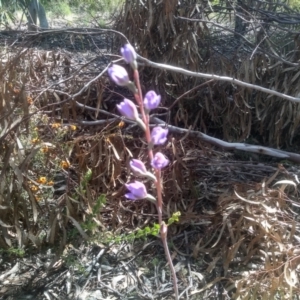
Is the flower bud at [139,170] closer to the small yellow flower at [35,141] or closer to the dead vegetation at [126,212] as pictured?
the dead vegetation at [126,212]

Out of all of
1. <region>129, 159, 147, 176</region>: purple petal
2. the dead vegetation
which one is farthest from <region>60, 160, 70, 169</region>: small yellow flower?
<region>129, 159, 147, 176</region>: purple petal

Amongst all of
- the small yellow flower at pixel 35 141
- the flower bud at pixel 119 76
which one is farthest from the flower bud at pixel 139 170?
the small yellow flower at pixel 35 141

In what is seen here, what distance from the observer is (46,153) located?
3051mm

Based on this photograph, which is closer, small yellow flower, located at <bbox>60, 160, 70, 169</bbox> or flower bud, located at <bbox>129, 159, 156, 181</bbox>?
flower bud, located at <bbox>129, 159, 156, 181</bbox>

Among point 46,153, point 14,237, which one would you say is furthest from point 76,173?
point 14,237

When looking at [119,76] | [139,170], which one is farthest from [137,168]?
[119,76]

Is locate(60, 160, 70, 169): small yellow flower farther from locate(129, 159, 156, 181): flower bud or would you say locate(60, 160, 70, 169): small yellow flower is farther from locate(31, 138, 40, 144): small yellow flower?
locate(129, 159, 156, 181): flower bud

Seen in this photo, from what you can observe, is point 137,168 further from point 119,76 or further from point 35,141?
point 35,141

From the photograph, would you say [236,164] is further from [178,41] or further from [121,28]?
[121,28]

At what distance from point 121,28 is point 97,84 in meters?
0.61

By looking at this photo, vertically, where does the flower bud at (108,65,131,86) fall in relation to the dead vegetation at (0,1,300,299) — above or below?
above

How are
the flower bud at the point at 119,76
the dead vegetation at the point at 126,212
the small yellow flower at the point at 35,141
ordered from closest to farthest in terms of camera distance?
1. the flower bud at the point at 119,76
2. the dead vegetation at the point at 126,212
3. the small yellow flower at the point at 35,141

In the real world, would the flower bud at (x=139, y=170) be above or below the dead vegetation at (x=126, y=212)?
above

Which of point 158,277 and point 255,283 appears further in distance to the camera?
A: point 158,277
